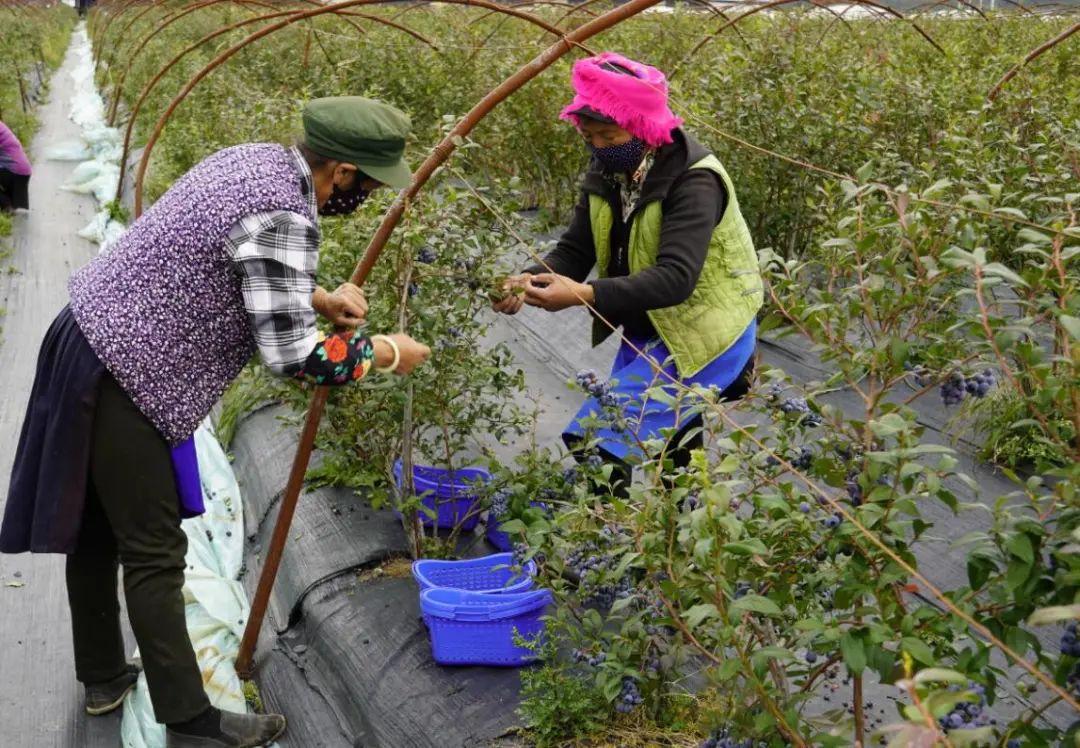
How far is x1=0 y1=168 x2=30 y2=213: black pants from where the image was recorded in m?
7.46

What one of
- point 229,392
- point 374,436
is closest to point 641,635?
point 374,436

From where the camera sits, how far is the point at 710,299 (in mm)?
2580

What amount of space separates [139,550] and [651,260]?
1.34 meters

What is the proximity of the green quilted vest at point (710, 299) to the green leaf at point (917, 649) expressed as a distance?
1233 millimetres

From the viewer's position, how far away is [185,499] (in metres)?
2.33

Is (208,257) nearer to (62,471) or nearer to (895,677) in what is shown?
(62,471)

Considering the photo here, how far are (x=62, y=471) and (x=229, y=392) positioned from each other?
2.23 m

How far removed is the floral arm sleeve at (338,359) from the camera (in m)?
2.07

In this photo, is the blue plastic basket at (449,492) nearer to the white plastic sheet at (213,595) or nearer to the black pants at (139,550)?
the white plastic sheet at (213,595)

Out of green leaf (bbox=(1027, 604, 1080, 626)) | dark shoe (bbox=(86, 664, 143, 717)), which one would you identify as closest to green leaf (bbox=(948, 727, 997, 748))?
green leaf (bbox=(1027, 604, 1080, 626))

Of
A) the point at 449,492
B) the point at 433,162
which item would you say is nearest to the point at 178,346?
the point at 433,162

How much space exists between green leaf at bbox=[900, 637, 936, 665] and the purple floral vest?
52.3 inches

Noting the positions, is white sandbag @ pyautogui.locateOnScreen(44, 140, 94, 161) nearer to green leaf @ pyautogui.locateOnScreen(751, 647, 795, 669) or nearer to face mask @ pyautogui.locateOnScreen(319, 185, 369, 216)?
face mask @ pyautogui.locateOnScreen(319, 185, 369, 216)

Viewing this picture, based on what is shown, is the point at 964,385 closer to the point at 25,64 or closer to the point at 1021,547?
the point at 1021,547
